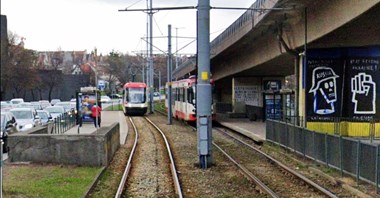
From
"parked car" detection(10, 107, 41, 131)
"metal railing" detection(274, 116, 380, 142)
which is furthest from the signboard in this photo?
"metal railing" detection(274, 116, 380, 142)

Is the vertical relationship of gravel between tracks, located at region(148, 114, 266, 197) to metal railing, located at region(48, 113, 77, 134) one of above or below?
below

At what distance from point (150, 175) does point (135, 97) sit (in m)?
42.0

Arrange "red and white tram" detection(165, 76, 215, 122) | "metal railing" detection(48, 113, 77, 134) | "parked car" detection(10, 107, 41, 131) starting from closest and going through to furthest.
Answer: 1. "metal railing" detection(48, 113, 77, 134)
2. "parked car" detection(10, 107, 41, 131)
3. "red and white tram" detection(165, 76, 215, 122)

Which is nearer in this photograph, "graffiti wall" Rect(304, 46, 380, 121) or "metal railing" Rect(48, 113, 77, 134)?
"metal railing" Rect(48, 113, 77, 134)

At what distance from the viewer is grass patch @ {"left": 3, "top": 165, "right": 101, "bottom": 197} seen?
510 inches

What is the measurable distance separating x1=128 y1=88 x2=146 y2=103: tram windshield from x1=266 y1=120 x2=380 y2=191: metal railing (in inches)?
1391

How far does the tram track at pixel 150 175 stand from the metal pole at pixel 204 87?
111cm

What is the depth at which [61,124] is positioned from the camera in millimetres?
32375

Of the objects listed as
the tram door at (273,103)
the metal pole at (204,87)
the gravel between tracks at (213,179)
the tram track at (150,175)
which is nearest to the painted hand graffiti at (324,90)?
the gravel between tracks at (213,179)

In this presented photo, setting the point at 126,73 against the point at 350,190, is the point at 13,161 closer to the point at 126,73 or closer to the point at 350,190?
the point at 350,190

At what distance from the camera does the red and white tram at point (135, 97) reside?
59.4 m

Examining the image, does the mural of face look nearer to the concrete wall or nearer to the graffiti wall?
the graffiti wall

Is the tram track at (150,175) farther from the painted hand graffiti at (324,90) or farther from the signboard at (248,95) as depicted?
the signboard at (248,95)

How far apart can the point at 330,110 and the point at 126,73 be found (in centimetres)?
9251
